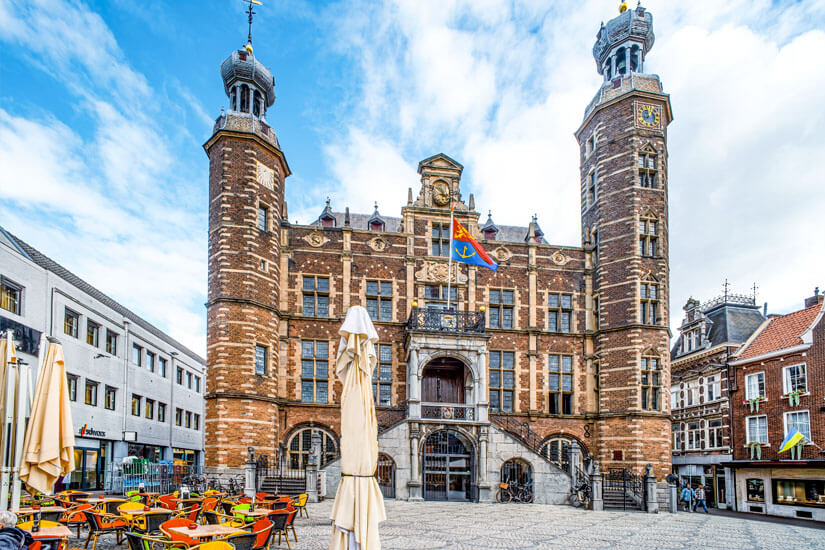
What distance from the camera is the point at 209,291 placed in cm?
2509

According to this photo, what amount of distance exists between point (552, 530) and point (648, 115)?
18650 mm

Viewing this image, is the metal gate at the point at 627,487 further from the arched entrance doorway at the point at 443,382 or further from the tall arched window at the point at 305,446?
the tall arched window at the point at 305,446

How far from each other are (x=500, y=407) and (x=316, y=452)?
8.43m

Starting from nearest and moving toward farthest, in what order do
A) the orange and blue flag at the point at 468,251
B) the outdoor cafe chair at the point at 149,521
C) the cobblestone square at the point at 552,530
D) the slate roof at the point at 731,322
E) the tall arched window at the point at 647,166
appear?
the outdoor cafe chair at the point at 149,521
the cobblestone square at the point at 552,530
the orange and blue flag at the point at 468,251
the tall arched window at the point at 647,166
the slate roof at the point at 731,322

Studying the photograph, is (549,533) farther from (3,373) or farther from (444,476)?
(3,373)

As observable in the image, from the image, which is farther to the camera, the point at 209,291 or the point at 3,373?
the point at 209,291

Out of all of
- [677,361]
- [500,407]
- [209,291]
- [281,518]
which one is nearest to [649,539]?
[281,518]

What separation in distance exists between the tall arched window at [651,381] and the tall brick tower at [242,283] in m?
14.5

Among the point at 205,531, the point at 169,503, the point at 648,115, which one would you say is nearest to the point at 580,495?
the point at 169,503

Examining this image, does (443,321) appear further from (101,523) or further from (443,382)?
(101,523)

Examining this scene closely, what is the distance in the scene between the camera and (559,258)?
28.9 m

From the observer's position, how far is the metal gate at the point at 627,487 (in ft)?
77.7

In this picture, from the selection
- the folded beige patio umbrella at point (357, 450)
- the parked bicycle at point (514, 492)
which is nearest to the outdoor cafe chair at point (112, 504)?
the folded beige patio umbrella at point (357, 450)

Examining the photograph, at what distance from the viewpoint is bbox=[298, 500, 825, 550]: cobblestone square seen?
1391cm
